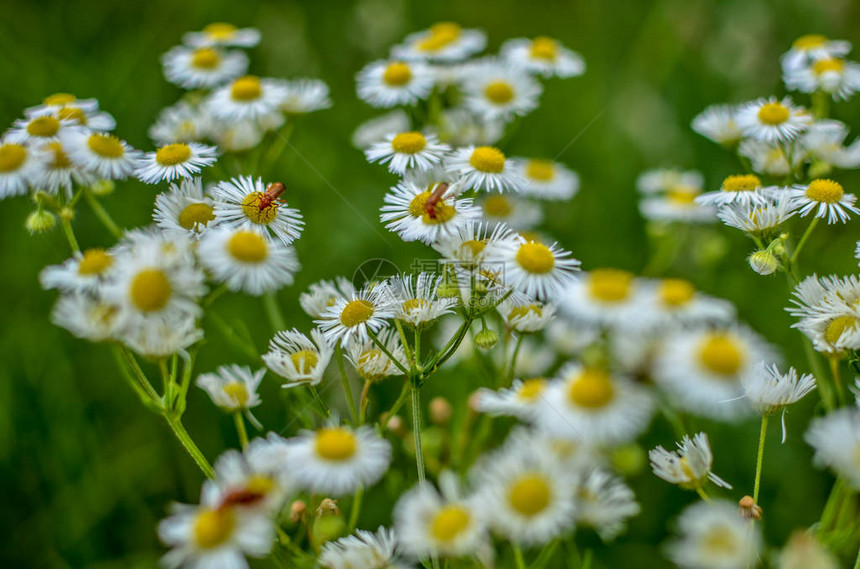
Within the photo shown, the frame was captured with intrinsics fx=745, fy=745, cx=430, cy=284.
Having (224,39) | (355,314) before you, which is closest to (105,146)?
(355,314)

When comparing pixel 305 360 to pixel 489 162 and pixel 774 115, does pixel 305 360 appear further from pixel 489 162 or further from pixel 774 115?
pixel 774 115

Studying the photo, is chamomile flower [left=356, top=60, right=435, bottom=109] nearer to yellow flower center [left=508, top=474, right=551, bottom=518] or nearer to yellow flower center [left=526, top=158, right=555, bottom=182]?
yellow flower center [left=526, top=158, right=555, bottom=182]

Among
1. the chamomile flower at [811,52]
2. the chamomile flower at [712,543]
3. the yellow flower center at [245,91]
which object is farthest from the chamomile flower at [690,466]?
the yellow flower center at [245,91]

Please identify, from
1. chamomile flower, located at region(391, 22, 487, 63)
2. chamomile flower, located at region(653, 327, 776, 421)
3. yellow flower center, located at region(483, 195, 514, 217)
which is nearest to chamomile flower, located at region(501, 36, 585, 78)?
chamomile flower, located at region(391, 22, 487, 63)

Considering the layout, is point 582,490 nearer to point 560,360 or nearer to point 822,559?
point 822,559

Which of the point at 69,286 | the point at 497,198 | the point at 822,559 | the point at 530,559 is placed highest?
the point at 69,286

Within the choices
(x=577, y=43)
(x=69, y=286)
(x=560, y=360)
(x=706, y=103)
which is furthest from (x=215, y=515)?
(x=577, y=43)

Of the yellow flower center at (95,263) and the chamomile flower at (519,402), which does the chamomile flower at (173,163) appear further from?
the chamomile flower at (519,402)
